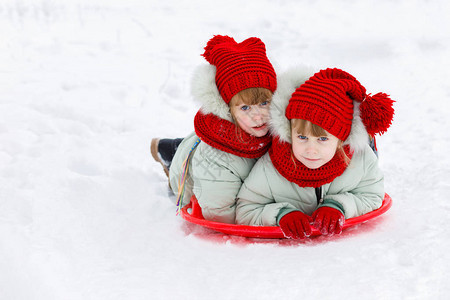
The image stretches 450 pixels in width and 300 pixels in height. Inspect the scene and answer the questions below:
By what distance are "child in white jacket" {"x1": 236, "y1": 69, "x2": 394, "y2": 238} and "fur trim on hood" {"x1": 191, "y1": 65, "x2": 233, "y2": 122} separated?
9.9 inches

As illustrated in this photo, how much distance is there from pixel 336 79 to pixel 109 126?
7.03 feet

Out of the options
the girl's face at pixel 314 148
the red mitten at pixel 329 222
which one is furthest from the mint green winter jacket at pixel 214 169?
the red mitten at pixel 329 222

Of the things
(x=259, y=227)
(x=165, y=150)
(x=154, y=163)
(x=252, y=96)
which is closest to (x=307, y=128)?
(x=252, y=96)

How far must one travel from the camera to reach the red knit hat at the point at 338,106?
1878 mm

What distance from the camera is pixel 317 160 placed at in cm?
199

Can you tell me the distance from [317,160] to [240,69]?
20.8 inches

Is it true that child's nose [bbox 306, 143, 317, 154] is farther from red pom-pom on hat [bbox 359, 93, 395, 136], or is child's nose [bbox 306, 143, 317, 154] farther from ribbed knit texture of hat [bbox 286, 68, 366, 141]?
red pom-pom on hat [bbox 359, 93, 395, 136]

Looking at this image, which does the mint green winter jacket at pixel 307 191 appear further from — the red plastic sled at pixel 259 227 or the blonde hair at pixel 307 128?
the blonde hair at pixel 307 128

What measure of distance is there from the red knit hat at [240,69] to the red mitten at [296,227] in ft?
1.95

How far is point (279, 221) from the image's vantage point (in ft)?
6.57

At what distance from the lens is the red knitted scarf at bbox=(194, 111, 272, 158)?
215 cm

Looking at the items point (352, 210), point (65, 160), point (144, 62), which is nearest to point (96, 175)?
point (65, 160)

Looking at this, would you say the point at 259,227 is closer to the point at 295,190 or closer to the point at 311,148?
the point at 295,190

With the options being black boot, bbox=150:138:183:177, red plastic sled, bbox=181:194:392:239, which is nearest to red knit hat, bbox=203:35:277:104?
red plastic sled, bbox=181:194:392:239
